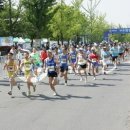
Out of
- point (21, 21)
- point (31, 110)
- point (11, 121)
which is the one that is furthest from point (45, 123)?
point (21, 21)

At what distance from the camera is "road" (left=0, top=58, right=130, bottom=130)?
11183 millimetres

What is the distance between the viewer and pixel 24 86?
20.2 metres

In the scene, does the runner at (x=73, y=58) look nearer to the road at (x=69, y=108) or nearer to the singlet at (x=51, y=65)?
the road at (x=69, y=108)

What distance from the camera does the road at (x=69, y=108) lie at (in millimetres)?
11183

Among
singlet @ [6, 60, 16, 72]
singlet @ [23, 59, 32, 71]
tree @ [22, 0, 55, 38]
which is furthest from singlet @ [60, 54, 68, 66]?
tree @ [22, 0, 55, 38]

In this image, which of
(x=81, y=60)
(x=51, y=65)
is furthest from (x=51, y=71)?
(x=81, y=60)

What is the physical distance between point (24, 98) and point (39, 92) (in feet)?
5.90

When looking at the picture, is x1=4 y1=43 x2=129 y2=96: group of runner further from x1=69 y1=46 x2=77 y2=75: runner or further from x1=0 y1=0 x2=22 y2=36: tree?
x1=0 y1=0 x2=22 y2=36: tree

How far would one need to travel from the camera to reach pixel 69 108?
13.8 meters

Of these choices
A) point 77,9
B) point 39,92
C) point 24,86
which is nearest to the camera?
point 39,92

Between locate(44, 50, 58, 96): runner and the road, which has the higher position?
locate(44, 50, 58, 96): runner

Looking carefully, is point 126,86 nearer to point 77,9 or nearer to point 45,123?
point 45,123

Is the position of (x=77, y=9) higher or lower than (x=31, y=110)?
higher

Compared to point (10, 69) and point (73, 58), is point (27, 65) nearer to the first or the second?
point (10, 69)
